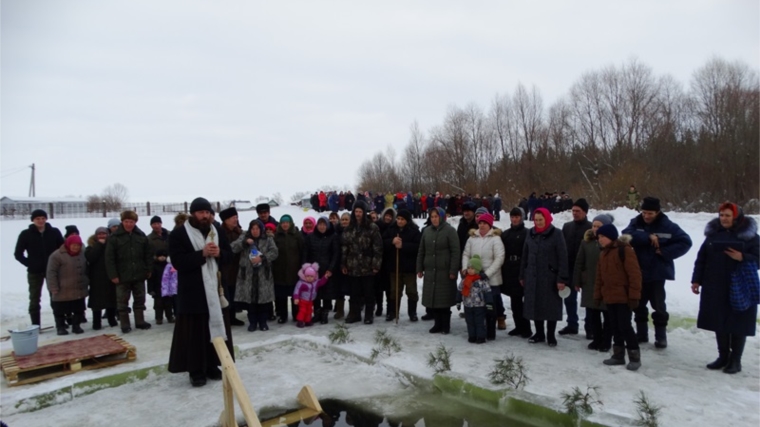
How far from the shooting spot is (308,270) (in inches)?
323

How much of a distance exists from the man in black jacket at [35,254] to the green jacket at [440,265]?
21.3 feet

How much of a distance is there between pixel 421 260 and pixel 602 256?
2795 millimetres

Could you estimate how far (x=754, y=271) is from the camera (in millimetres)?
5410

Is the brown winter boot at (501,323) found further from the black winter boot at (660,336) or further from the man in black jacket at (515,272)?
the black winter boot at (660,336)

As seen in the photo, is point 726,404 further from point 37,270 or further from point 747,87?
point 747,87

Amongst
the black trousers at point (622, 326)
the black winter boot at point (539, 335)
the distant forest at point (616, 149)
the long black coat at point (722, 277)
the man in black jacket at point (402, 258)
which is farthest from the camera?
the distant forest at point (616, 149)

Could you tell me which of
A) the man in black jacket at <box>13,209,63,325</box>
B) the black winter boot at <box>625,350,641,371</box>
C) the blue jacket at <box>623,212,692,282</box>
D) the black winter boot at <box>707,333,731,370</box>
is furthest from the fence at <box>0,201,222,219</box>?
the black winter boot at <box>707,333,731,370</box>

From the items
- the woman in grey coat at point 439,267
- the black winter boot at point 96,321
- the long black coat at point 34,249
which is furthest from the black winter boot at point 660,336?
the long black coat at point 34,249

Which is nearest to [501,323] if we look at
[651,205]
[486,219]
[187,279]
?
[486,219]

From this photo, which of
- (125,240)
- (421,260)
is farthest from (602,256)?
(125,240)

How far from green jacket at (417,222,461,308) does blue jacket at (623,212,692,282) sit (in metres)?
2.47

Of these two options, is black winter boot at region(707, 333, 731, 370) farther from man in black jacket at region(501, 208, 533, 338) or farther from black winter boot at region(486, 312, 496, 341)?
black winter boot at region(486, 312, 496, 341)

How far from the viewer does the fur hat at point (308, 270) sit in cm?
820

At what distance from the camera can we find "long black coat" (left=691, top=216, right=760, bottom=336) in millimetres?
5422
